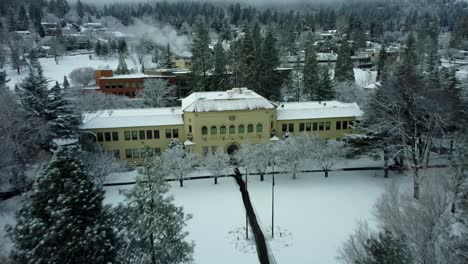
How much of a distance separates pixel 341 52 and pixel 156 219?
49.5 meters

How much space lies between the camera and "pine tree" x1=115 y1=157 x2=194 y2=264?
15820mm

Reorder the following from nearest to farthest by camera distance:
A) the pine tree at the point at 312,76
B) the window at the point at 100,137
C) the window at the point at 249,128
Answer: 1. the window at the point at 100,137
2. the window at the point at 249,128
3. the pine tree at the point at 312,76

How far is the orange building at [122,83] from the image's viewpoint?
6159cm

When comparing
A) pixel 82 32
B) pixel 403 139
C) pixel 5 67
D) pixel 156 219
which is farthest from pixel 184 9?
pixel 156 219

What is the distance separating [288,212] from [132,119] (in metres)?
19.1

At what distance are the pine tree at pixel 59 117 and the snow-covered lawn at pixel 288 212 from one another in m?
6.72

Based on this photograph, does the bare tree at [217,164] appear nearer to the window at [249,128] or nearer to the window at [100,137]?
the window at [249,128]

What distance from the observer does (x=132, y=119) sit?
37875 mm

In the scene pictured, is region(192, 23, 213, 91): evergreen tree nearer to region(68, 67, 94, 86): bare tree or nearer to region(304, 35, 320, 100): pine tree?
region(304, 35, 320, 100): pine tree

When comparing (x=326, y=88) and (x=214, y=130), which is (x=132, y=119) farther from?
(x=326, y=88)

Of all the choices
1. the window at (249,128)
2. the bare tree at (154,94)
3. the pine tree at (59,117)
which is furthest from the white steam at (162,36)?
the pine tree at (59,117)

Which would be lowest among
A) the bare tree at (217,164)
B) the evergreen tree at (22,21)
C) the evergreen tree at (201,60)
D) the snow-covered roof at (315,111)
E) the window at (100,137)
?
the bare tree at (217,164)

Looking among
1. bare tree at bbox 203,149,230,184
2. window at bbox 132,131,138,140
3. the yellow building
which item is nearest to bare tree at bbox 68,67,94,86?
the yellow building

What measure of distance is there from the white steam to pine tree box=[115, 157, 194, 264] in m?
72.8
